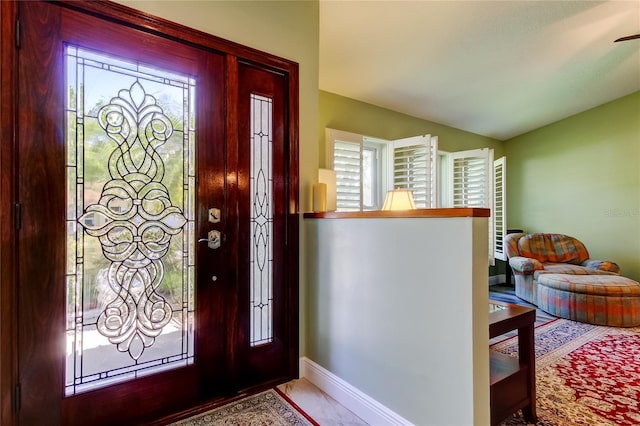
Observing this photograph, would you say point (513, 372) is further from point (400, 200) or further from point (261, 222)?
point (261, 222)

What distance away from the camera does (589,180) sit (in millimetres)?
4746

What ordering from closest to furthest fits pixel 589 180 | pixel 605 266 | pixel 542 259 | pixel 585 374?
1. pixel 585 374
2. pixel 605 266
3. pixel 542 259
4. pixel 589 180

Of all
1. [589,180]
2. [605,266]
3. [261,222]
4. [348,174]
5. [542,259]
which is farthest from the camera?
[589,180]

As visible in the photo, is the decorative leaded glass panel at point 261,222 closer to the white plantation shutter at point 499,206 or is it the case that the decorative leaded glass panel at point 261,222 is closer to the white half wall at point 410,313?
the white half wall at point 410,313

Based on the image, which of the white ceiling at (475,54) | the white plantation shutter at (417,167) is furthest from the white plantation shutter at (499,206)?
the white plantation shutter at (417,167)

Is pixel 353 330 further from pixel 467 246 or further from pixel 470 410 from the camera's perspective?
pixel 467 246

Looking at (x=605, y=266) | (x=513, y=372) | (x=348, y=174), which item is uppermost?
(x=348, y=174)

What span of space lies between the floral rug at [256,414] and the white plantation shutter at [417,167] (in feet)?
9.05

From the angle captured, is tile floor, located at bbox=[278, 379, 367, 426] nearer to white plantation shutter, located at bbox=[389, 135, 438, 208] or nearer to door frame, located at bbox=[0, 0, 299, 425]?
door frame, located at bbox=[0, 0, 299, 425]

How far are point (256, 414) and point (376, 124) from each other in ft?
10.5

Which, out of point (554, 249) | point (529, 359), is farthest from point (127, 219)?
point (554, 249)

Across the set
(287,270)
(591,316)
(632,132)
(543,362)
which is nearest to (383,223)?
(287,270)

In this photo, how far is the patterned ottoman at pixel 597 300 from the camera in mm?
3236

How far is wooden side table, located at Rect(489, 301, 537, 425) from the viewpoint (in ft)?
4.87
